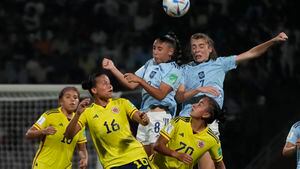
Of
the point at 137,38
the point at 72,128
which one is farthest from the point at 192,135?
the point at 137,38

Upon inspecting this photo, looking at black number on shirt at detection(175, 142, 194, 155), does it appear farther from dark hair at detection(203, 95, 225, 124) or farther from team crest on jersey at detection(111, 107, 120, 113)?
team crest on jersey at detection(111, 107, 120, 113)

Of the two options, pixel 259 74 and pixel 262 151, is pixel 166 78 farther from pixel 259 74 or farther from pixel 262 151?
pixel 259 74

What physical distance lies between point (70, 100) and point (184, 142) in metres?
1.57

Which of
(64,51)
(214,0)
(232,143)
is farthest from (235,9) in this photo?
(232,143)

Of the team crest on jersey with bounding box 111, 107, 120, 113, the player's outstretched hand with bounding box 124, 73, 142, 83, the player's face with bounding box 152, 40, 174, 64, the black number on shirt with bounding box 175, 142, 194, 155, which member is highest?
the player's face with bounding box 152, 40, 174, 64

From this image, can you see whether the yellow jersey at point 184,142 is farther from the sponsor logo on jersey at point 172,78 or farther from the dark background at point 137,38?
the dark background at point 137,38

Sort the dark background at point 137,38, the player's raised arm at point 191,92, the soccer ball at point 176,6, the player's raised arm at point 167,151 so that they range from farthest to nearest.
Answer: the dark background at point 137,38 < the soccer ball at point 176,6 < the player's raised arm at point 191,92 < the player's raised arm at point 167,151

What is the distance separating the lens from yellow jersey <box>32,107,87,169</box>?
9305mm

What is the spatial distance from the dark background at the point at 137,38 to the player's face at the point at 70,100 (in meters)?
3.82

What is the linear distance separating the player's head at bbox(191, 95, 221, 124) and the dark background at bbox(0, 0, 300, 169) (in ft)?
14.5

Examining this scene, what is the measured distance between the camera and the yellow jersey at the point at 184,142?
8219 mm

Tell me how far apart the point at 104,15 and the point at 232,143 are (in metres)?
4.79

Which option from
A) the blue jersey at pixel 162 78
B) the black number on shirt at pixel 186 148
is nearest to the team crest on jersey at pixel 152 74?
the blue jersey at pixel 162 78

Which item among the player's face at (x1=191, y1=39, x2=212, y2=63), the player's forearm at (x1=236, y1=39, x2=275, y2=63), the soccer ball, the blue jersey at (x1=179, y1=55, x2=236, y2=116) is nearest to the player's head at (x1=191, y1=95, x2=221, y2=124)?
the blue jersey at (x1=179, y1=55, x2=236, y2=116)
